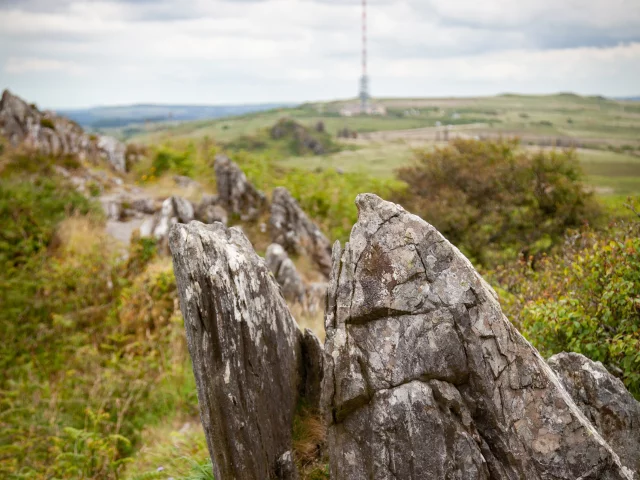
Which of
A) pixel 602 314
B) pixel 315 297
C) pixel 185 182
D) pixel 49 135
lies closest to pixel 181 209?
pixel 315 297

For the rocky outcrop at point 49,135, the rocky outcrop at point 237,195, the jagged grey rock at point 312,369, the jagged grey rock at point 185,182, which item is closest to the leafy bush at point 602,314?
the jagged grey rock at point 312,369

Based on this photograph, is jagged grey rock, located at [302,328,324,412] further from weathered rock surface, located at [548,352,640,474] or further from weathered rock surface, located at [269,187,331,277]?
weathered rock surface, located at [269,187,331,277]

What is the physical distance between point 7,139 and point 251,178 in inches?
444

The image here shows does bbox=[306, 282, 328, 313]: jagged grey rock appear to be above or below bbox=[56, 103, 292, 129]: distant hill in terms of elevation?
below

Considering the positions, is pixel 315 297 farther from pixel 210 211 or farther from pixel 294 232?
pixel 210 211

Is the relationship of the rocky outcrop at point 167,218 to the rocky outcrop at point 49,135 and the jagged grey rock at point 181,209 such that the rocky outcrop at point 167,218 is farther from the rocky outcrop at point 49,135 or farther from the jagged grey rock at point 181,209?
the rocky outcrop at point 49,135

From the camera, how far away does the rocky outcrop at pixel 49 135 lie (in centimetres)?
2184

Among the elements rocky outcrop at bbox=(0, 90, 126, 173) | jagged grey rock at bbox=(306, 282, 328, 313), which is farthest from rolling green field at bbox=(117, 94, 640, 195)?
jagged grey rock at bbox=(306, 282, 328, 313)

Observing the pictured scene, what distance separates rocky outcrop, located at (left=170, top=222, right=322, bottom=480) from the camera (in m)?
4.50

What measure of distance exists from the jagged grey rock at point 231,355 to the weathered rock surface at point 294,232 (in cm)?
1022

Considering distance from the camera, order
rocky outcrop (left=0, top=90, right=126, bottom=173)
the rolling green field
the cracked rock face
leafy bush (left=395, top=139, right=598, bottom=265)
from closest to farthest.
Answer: the cracked rock face → leafy bush (left=395, top=139, right=598, bottom=265) → the rolling green field → rocky outcrop (left=0, top=90, right=126, bottom=173)

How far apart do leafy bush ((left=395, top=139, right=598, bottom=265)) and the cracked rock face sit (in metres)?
10.9

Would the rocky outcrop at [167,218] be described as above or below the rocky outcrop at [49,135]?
below

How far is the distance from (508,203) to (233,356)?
549 inches
